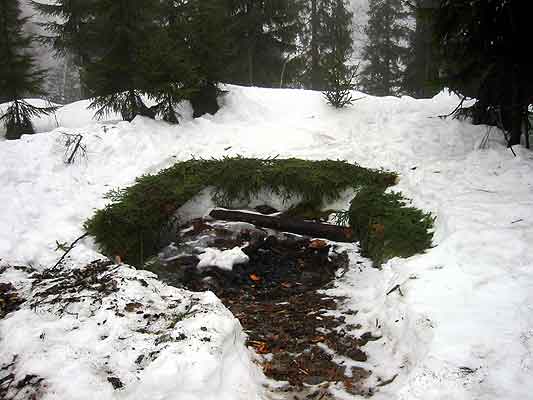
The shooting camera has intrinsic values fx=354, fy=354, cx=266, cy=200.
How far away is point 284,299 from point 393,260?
175 cm

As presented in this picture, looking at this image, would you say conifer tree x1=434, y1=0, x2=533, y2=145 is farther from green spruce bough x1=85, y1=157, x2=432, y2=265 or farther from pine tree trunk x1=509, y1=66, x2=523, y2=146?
green spruce bough x1=85, y1=157, x2=432, y2=265

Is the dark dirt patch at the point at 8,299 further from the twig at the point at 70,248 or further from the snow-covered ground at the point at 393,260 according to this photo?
the twig at the point at 70,248

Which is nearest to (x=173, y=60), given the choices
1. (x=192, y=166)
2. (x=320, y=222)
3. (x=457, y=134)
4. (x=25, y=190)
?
(x=192, y=166)

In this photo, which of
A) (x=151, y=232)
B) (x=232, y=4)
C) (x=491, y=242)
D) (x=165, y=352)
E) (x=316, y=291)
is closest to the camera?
(x=165, y=352)

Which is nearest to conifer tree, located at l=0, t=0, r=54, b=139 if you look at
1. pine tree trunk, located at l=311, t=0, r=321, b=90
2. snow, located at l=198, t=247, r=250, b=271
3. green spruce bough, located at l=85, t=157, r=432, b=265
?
green spruce bough, located at l=85, t=157, r=432, b=265

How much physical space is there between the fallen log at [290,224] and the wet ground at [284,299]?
16 centimetres

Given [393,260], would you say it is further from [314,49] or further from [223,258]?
[314,49]

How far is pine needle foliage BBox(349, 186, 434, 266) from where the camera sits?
5.52 m

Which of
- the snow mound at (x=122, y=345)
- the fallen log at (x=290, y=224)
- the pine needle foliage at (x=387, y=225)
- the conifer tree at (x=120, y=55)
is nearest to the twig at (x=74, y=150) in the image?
the conifer tree at (x=120, y=55)

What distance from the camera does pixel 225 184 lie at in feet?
27.0

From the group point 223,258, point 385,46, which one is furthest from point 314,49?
point 223,258

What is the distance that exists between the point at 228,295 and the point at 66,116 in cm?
1439

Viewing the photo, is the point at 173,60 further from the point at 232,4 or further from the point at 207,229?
the point at 232,4

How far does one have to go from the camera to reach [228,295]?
570 centimetres
